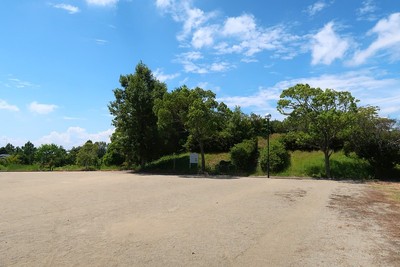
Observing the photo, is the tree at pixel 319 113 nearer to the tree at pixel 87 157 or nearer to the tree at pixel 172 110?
the tree at pixel 172 110

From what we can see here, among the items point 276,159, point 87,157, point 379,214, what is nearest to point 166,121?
point 276,159

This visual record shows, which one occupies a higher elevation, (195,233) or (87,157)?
(87,157)

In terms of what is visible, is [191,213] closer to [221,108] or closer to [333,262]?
[333,262]

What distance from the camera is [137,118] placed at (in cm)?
3294

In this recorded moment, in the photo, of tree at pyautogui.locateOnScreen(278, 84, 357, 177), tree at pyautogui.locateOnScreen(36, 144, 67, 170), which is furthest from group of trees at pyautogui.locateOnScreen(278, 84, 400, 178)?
tree at pyautogui.locateOnScreen(36, 144, 67, 170)

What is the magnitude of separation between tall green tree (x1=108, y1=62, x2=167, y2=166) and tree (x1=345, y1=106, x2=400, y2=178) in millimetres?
17572

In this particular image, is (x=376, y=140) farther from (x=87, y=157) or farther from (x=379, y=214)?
(x=87, y=157)

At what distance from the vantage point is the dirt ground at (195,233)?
18.1 ft

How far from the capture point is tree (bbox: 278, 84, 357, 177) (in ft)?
80.2

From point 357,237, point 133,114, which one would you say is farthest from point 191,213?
point 133,114

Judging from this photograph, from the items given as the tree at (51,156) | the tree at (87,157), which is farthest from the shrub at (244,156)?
the tree at (51,156)

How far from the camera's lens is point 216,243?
647cm

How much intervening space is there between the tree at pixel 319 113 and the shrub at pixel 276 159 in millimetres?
2833

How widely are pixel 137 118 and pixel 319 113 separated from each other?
649 inches
